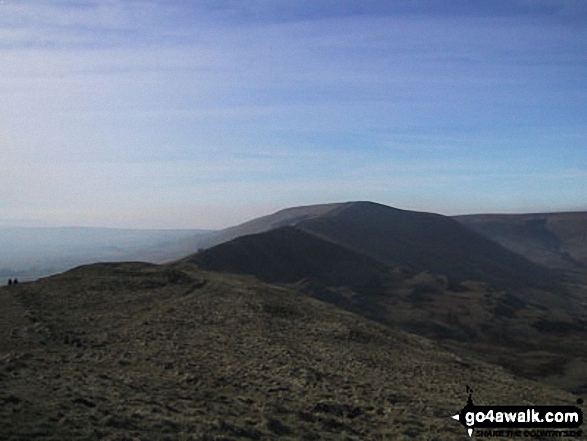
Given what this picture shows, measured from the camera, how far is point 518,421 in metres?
17.6

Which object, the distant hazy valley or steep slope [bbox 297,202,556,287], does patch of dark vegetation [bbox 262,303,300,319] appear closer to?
the distant hazy valley

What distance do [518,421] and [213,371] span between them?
38.4 ft

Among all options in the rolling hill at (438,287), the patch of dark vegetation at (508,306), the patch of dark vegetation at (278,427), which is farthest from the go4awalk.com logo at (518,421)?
the patch of dark vegetation at (508,306)

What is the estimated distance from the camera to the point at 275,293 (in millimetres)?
42219

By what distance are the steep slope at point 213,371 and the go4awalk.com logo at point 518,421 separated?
71 centimetres

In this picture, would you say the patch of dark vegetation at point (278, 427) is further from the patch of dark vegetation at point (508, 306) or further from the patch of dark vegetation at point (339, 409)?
the patch of dark vegetation at point (508, 306)

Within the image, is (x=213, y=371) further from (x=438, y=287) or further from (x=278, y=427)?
(x=438, y=287)

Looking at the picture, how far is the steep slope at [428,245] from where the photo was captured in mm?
137625

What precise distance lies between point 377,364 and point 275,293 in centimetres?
1788

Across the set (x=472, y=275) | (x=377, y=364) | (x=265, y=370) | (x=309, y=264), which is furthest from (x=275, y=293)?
(x=472, y=275)

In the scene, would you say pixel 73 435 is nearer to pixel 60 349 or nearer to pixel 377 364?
pixel 60 349

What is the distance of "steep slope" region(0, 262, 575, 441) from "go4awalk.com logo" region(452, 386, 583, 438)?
0.71 meters

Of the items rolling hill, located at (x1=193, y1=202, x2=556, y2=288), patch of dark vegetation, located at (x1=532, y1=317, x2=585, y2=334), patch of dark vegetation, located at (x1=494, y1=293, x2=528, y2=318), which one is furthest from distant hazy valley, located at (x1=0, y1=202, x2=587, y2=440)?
rolling hill, located at (x1=193, y1=202, x2=556, y2=288)

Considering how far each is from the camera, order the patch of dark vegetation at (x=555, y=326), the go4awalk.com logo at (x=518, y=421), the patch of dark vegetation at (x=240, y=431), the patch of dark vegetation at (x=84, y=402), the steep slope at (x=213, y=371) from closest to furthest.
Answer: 1. the patch of dark vegetation at (x=240, y=431)
2. the steep slope at (x=213, y=371)
3. the patch of dark vegetation at (x=84, y=402)
4. the go4awalk.com logo at (x=518, y=421)
5. the patch of dark vegetation at (x=555, y=326)
